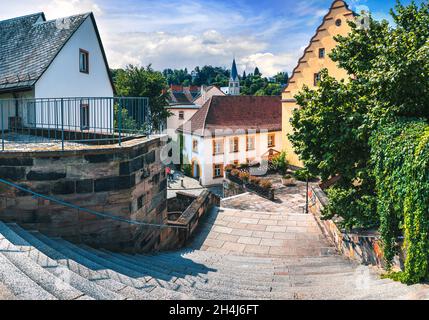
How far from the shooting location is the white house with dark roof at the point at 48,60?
14.7 meters

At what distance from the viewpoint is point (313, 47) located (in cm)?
2680

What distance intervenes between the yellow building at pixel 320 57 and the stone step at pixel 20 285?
20.5m

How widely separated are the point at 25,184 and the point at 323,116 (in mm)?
6482

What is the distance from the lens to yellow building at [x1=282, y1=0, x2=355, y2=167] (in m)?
24.8

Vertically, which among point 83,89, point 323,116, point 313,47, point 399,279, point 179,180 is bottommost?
point 179,180

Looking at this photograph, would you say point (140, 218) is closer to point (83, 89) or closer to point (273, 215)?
point (273, 215)

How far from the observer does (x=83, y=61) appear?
1802 cm

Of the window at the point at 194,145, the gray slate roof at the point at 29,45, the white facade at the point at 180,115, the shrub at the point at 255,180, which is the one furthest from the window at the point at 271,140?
the gray slate roof at the point at 29,45

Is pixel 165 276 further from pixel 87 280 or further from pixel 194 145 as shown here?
pixel 194 145

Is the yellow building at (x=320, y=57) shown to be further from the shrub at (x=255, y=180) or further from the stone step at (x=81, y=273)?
the stone step at (x=81, y=273)

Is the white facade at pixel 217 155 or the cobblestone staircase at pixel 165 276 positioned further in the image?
the white facade at pixel 217 155

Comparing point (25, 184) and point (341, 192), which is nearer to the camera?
point (25, 184)
